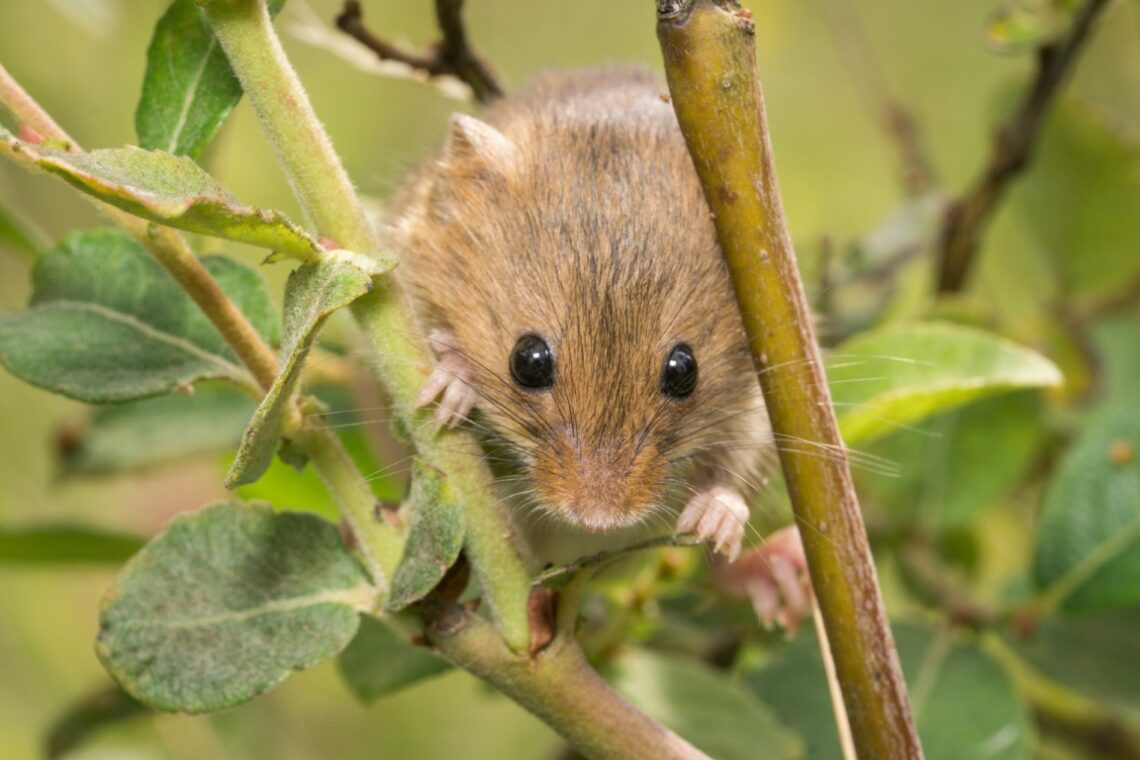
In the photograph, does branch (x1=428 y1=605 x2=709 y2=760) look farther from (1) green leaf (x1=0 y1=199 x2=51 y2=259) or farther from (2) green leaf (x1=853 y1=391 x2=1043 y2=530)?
(2) green leaf (x1=853 y1=391 x2=1043 y2=530)

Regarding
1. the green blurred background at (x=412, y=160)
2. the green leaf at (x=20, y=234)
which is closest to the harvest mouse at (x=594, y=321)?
the green leaf at (x=20, y=234)

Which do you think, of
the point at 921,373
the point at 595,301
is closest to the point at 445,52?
the point at 595,301

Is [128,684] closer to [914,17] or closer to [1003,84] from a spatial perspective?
[1003,84]

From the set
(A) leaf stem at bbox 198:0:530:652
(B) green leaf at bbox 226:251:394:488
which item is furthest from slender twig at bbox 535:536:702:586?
(B) green leaf at bbox 226:251:394:488

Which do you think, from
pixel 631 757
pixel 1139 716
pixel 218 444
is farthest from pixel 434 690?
pixel 631 757

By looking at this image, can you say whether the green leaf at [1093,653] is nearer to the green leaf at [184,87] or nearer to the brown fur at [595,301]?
the brown fur at [595,301]
